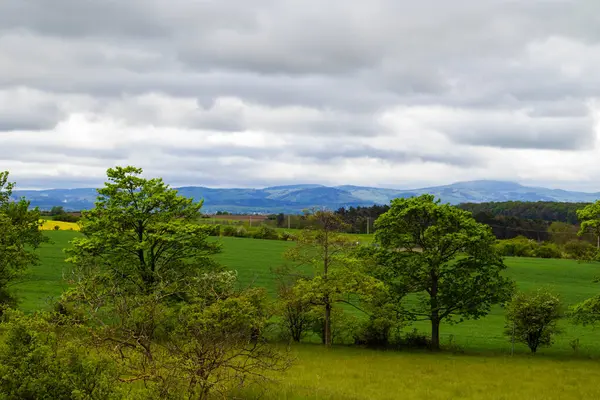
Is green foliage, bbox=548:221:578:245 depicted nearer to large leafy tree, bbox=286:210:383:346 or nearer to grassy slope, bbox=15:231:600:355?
grassy slope, bbox=15:231:600:355

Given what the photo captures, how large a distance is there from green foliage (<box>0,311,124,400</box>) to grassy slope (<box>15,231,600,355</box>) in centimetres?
1182

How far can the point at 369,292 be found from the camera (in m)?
34.8

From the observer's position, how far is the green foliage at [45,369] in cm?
1273

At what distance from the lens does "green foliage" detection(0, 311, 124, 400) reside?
12.7m

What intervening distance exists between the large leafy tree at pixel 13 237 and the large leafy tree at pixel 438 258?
23.9 m

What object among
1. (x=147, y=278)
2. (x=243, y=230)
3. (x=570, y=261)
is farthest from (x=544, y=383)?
(x=243, y=230)

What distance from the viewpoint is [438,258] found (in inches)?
1459

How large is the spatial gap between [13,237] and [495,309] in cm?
4925

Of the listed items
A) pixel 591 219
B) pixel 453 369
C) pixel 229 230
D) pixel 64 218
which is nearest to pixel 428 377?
pixel 453 369

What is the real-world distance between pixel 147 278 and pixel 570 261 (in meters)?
86.9

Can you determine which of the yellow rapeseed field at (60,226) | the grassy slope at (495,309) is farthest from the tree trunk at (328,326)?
the yellow rapeseed field at (60,226)

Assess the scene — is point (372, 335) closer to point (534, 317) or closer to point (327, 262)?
point (327, 262)

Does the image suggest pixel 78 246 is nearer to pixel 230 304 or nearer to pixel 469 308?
pixel 230 304

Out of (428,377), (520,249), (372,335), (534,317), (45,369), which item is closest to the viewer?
(45,369)
